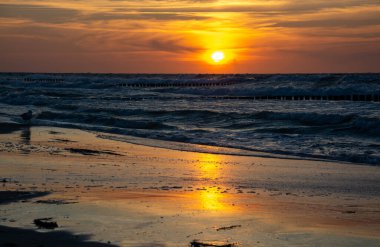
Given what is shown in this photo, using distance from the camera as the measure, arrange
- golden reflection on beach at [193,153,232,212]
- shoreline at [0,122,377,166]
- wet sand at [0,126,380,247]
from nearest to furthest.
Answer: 1. wet sand at [0,126,380,247]
2. golden reflection on beach at [193,153,232,212]
3. shoreline at [0,122,377,166]

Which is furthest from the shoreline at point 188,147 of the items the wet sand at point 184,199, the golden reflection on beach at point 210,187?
the golden reflection on beach at point 210,187

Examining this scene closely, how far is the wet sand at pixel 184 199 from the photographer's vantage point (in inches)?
315

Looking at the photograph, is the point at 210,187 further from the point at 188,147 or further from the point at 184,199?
the point at 188,147

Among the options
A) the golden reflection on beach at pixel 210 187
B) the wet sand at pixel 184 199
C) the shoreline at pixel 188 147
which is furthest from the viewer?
the shoreline at pixel 188 147

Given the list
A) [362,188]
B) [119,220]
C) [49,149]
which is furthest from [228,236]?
[49,149]

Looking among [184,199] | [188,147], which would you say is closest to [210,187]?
[184,199]

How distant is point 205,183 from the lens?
12227mm

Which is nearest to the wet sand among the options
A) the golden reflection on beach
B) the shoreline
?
the golden reflection on beach

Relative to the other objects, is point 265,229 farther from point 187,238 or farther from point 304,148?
point 304,148

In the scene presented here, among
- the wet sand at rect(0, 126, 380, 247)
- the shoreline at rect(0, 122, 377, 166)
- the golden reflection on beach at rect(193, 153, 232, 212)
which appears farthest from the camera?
the shoreline at rect(0, 122, 377, 166)

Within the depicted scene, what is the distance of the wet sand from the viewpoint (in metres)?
8.00

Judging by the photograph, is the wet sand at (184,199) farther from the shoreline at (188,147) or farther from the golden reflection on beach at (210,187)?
the shoreline at (188,147)

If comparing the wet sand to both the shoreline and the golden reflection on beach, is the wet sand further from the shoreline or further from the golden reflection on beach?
the shoreline

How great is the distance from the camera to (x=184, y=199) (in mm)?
10367
